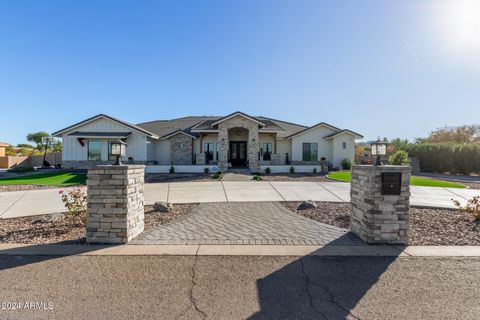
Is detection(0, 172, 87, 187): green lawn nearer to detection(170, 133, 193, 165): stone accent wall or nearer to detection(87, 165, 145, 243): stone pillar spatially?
Result: detection(170, 133, 193, 165): stone accent wall

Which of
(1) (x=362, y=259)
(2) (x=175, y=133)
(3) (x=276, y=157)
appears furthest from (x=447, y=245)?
(2) (x=175, y=133)

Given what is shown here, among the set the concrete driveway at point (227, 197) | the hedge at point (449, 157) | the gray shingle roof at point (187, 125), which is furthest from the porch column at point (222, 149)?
the hedge at point (449, 157)

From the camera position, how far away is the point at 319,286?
145 inches

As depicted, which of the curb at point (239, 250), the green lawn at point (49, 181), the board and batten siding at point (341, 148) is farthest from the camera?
the board and batten siding at point (341, 148)

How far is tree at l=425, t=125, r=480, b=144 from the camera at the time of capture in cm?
3730

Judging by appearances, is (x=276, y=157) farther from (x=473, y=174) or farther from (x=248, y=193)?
(x=473, y=174)

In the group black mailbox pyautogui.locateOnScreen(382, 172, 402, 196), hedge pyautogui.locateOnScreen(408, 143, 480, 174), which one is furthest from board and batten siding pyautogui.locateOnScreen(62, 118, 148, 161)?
hedge pyautogui.locateOnScreen(408, 143, 480, 174)

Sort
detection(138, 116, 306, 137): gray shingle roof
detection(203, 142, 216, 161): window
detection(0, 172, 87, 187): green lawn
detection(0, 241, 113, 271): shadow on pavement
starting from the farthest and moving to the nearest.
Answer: detection(138, 116, 306, 137): gray shingle roof, detection(203, 142, 216, 161): window, detection(0, 172, 87, 187): green lawn, detection(0, 241, 113, 271): shadow on pavement

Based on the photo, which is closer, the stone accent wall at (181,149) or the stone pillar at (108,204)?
the stone pillar at (108,204)

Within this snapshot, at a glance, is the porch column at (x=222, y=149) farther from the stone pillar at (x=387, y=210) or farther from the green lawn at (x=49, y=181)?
the stone pillar at (x=387, y=210)

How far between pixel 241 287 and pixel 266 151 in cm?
2240

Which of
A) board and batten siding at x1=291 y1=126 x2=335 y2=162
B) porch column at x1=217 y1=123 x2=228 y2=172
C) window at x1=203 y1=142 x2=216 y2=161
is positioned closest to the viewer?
porch column at x1=217 y1=123 x2=228 y2=172

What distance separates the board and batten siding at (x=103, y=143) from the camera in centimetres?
2336

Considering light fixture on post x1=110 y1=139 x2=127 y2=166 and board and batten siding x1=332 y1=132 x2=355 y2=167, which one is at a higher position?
board and batten siding x1=332 y1=132 x2=355 y2=167
